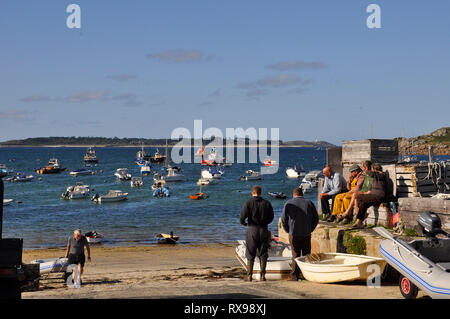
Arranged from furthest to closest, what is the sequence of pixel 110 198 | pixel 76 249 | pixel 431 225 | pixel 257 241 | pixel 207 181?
1. pixel 207 181
2. pixel 110 198
3. pixel 76 249
4. pixel 257 241
5. pixel 431 225

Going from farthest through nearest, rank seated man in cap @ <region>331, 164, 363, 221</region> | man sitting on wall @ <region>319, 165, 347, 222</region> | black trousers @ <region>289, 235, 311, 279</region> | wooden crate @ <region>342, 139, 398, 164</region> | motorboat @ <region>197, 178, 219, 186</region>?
motorboat @ <region>197, 178, 219, 186</region> < wooden crate @ <region>342, 139, 398, 164</region> < man sitting on wall @ <region>319, 165, 347, 222</region> < seated man in cap @ <region>331, 164, 363, 221</region> < black trousers @ <region>289, 235, 311, 279</region>

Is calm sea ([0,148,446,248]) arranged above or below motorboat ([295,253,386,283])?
below

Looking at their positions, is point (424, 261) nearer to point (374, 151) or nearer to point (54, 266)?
point (374, 151)

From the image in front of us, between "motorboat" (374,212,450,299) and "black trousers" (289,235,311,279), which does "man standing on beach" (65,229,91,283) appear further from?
"motorboat" (374,212,450,299)

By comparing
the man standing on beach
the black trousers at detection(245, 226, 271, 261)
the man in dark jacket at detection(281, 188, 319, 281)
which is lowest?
the man standing on beach

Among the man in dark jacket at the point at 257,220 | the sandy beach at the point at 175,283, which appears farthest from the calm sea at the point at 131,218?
the man in dark jacket at the point at 257,220

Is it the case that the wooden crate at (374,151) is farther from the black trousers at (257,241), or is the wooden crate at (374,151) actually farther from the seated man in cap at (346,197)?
the black trousers at (257,241)

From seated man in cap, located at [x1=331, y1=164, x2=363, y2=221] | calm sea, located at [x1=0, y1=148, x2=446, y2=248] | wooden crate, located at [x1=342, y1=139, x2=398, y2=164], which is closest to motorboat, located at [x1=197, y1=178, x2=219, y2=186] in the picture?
calm sea, located at [x1=0, y1=148, x2=446, y2=248]

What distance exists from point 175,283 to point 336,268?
3.95m

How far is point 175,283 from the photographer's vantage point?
41.1 feet

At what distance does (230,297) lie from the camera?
31.1ft

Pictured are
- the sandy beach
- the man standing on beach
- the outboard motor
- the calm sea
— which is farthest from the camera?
the calm sea

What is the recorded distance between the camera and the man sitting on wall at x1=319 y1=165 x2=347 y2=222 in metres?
14.1

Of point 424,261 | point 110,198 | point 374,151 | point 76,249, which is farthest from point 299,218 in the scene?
point 110,198
